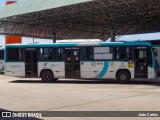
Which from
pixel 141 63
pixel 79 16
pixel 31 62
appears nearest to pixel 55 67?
pixel 31 62

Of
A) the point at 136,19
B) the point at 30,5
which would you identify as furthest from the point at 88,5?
the point at 136,19

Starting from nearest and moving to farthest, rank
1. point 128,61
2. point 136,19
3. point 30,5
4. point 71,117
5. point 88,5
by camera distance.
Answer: point 71,117 → point 128,61 → point 88,5 → point 30,5 → point 136,19

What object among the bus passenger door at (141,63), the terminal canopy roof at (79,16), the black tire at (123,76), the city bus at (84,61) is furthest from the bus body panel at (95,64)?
the terminal canopy roof at (79,16)

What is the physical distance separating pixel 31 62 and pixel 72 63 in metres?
2.93

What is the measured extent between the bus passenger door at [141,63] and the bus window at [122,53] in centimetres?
57

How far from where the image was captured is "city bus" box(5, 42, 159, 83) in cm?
2148

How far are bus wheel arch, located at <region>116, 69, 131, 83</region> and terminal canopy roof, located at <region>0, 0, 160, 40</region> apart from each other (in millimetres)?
11507

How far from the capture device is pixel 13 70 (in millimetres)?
23641

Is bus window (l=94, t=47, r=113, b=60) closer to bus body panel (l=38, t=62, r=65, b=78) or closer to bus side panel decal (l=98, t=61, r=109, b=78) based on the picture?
bus side panel decal (l=98, t=61, r=109, b=78)

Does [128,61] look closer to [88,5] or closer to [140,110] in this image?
[140,110]

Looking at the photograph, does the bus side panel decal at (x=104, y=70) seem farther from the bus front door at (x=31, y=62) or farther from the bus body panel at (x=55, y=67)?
A: the bus front door at (x=31, y=62)

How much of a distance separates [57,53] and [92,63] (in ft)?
8.31

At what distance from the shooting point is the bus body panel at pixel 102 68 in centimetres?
2172

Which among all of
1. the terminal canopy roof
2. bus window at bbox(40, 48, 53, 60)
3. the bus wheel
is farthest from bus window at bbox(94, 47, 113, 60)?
the terminal canopy roof
